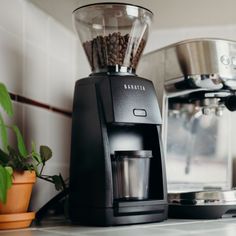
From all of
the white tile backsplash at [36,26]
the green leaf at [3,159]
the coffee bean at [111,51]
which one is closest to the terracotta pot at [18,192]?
the green leaf at [3,159]

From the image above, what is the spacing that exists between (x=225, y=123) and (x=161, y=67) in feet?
1.12

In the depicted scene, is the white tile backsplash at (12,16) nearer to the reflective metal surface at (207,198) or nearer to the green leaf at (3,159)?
the green leaf at (3,159)

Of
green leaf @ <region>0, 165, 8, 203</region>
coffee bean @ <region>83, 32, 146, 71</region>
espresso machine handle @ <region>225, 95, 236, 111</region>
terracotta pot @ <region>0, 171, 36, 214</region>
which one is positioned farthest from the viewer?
espresso machine handle @ <region>225, 95, 236, 111</region>

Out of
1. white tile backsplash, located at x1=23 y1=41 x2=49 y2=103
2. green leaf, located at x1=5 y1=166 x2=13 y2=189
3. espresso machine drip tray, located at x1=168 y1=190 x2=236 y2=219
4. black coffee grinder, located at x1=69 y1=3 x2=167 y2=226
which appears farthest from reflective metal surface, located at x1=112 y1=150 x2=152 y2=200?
white tile backsplash, located at x1=23 y1=41 x2=49 y2=103

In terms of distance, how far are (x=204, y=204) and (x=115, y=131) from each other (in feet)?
0.82

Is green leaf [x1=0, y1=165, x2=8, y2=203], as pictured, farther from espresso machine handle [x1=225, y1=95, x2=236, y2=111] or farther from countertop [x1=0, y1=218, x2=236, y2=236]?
espresso machine handle [x1=225, y1=95, x2=236, y2=111]

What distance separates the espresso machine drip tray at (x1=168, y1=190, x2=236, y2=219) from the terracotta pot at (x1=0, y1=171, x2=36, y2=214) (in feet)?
1.09

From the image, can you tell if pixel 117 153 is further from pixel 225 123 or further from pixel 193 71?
pixel 225 123

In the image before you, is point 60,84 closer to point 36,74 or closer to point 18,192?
point 36,74

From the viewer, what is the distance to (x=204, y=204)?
1053mm

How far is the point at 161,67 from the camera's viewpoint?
3.80ft

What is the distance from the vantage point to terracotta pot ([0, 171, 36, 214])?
2.97 feet

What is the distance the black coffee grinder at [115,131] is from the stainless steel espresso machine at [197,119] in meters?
0.09

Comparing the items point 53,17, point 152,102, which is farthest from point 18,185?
point 53,17
